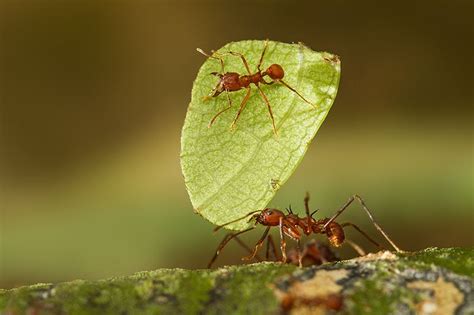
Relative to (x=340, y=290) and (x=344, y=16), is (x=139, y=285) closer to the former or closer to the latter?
(x=340, y=290)

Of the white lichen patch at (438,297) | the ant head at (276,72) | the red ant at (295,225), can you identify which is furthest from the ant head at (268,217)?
Answer: the white lichen patch at (438,297)

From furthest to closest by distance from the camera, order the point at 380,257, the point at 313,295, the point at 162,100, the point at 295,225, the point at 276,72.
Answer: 1. the point at 162,100
2. the point at 295,225
3. the point at 276,72
4. the point at 380,257
5. the point at 313,295

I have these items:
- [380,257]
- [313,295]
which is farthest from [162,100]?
[313,295]

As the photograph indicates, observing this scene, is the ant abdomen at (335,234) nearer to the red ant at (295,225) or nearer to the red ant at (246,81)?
the red ant at (295,225)

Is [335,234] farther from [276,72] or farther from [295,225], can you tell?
[276,72]

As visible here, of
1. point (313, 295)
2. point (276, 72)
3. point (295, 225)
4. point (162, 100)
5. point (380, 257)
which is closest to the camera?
point (313, 295)

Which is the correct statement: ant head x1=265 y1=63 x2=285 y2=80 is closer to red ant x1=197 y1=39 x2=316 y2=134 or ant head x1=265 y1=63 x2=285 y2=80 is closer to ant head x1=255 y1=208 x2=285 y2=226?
red ant x1=197 y1=39 x2=316 y2=134

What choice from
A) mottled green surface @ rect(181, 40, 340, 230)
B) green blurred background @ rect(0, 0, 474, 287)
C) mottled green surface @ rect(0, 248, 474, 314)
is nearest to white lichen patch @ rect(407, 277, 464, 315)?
mottled green surface @ rect(0, 248, 474, 314)
